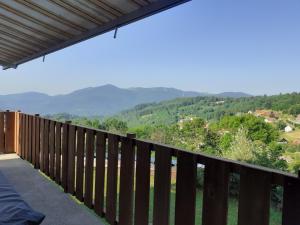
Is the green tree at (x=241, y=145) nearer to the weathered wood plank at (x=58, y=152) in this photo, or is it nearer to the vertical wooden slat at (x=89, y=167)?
the weathered wood plank at (x=58, y=152)

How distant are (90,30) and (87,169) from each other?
1.91 metres

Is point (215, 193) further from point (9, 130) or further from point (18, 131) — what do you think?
point (9, 130)

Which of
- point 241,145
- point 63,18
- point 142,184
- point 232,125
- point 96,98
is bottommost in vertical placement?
point 241,145

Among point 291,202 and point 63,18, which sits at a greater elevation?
point 63,18

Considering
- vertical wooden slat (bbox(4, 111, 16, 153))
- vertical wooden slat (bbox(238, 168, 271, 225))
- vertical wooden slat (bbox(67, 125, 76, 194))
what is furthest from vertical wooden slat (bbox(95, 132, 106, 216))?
vertical wooden slat (bbox(4, 111, 16, 153))

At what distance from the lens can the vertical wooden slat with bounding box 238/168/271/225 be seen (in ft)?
4.78

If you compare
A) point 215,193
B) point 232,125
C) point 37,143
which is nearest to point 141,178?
point 215,193

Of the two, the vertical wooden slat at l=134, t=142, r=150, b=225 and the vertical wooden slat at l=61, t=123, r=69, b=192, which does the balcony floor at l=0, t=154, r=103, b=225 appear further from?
the vertical wooden slat at l=134, t=142, r=150, b=225

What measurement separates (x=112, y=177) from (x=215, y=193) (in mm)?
1317

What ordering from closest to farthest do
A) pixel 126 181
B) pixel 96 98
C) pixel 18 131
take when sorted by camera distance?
1. pixel 126 181
2. pixel 18 131
3. pixel 96 98

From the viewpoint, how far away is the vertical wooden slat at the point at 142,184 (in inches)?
90.5

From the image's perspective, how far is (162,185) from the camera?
6.95 feet

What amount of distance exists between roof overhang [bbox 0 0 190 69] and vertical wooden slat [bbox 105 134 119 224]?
135cm

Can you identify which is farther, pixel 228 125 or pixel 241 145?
pixel 228 125
